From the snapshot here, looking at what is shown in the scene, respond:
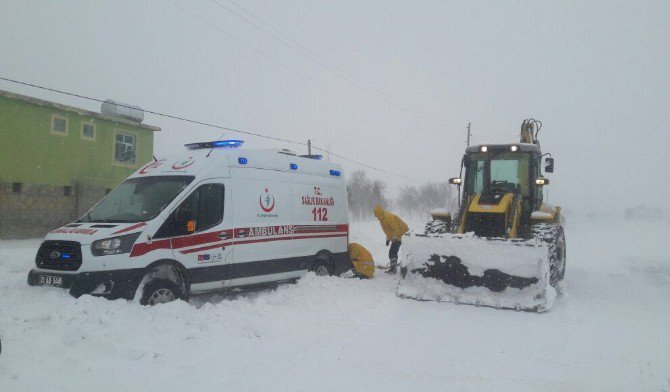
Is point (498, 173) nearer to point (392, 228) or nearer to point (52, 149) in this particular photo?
point (392, 228)

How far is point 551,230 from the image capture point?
912cm

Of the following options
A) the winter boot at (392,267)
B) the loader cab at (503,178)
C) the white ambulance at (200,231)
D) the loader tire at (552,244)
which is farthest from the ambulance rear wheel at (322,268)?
the loader tire at (552,244)

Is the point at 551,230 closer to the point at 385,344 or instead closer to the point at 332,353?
the point at 385,344

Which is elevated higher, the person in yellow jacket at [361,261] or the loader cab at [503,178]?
the loader cab at [503,178]

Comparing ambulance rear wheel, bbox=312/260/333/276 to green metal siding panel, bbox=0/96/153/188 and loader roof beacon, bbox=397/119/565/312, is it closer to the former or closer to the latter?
loader roof beacon, bbox=397/119/565/312

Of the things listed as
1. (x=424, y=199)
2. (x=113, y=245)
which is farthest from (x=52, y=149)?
(x=424, y=199)

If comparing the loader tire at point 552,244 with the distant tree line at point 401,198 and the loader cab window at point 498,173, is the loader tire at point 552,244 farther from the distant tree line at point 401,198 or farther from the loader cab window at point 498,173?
the distant tree line at point 401,198

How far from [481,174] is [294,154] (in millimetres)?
4030

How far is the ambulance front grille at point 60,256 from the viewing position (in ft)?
19.9

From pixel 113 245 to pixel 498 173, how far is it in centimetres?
756

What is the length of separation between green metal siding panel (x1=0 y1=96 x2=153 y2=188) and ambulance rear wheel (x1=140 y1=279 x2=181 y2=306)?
1569cm

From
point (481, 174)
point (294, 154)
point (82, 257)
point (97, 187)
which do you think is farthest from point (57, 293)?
point (97, 187)

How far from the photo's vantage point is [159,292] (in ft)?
21.6

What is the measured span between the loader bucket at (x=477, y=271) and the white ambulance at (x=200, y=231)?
2.14 metres
